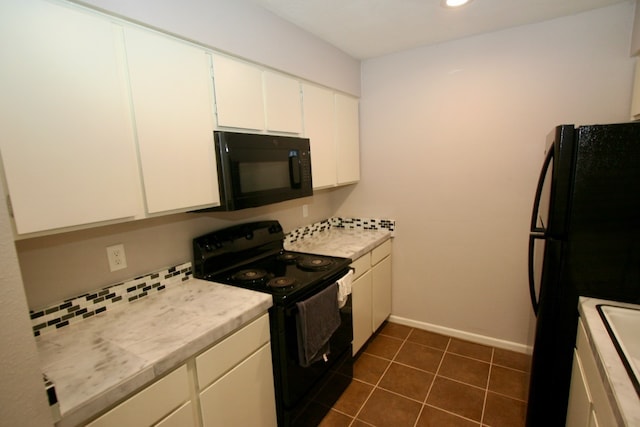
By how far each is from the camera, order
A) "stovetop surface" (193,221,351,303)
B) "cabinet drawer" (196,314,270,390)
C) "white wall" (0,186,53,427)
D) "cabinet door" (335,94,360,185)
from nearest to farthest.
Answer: "white wall" (0,186,53,427) → "cabinet drawer" (196,314,270,390) → "stovetop surface" (193,221,351,303) → "cabinet door" (335,94,360,185)

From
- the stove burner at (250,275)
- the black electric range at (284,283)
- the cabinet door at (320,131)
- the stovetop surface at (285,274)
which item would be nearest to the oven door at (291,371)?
the black electric range at (284,283)

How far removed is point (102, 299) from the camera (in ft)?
4.57

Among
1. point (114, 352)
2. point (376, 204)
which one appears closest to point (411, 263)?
point (376, 204)

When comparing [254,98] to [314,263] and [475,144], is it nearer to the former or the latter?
[314,263]

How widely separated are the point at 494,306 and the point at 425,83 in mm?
1915

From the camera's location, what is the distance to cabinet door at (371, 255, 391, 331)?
260cm

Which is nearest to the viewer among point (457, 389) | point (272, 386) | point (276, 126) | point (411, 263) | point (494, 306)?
point (272, 386)

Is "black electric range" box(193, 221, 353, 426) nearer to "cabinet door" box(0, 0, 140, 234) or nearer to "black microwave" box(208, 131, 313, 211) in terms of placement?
"black microwave" box(208, 131, 313, 211)

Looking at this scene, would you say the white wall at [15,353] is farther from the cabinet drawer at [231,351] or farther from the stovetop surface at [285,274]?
the stovetop surface at [285,274]

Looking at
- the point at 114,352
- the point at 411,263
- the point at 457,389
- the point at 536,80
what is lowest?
the point at 457,389

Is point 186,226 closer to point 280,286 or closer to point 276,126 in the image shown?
point 280,286

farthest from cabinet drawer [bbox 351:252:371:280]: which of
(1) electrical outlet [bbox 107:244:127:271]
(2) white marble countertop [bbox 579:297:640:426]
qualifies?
(1) electrical outlet [bbox 107:244:127:271]

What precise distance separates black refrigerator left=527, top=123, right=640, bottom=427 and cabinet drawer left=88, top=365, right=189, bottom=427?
1.60m

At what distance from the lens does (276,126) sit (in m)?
1.92
